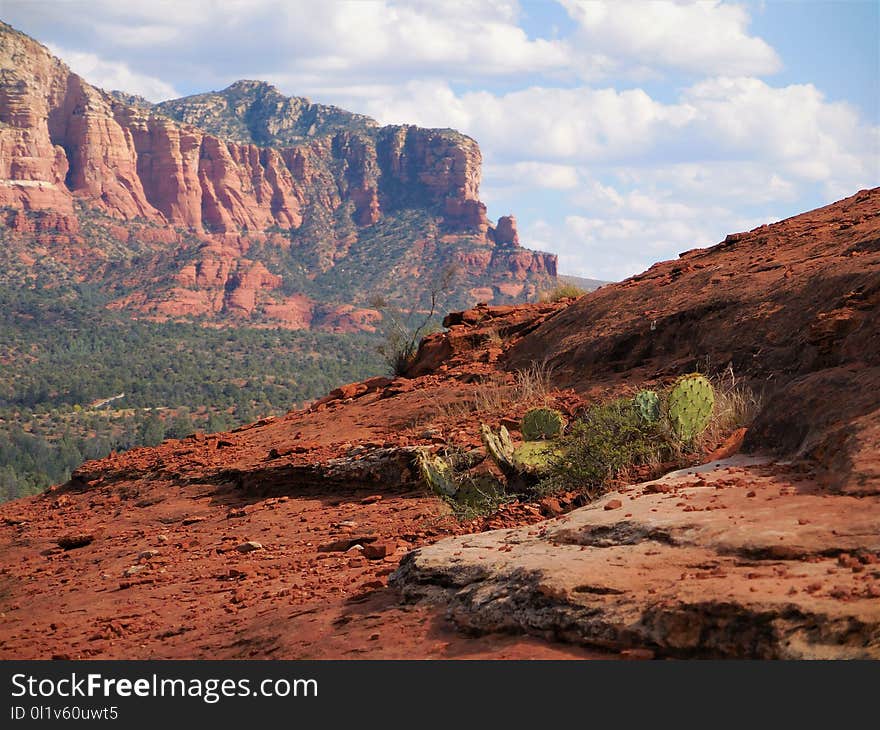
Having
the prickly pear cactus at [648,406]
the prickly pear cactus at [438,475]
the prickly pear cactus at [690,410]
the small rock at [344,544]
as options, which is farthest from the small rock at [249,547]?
the prickly pear cactus at [690,410]

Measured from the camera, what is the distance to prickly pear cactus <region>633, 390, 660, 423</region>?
29.2 ft

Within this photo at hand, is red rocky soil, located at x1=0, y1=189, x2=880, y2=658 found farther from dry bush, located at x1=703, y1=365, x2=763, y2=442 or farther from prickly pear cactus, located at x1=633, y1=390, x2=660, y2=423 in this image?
prickly pear cactus, located at x1=633, y1=390, x2=660, y2=423

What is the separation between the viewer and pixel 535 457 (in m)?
9.12

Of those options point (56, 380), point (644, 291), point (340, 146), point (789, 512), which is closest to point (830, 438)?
point (789, 512)

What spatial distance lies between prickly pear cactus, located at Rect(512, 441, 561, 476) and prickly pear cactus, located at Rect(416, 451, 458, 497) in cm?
68

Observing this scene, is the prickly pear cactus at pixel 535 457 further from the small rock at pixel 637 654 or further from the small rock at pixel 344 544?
the small rock at pixel 637 654

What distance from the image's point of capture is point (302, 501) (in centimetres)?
1138

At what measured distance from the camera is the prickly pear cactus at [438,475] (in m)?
9.27

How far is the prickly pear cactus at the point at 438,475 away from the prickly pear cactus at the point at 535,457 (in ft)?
2.24

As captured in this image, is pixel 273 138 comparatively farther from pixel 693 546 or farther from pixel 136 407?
pixel 693 546

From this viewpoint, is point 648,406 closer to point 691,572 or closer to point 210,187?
point 691,572

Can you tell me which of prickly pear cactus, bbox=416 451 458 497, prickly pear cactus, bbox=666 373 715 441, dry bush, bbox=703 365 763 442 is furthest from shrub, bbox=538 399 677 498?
prickly pear cactus, bbox=416 451 458 497

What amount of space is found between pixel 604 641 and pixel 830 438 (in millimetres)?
2563

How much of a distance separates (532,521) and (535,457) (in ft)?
4.52
